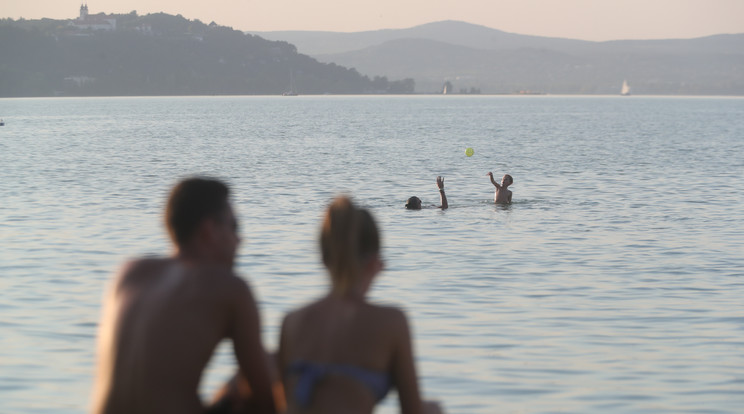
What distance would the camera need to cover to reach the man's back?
454 cm

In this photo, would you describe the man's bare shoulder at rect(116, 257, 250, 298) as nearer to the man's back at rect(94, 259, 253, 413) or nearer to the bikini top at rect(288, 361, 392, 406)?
the man's back at rect(94, 259, 253, 413)

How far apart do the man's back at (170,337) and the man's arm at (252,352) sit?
0.12 feet

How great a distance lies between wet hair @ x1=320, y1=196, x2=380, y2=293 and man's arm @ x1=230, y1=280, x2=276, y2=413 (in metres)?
0.38

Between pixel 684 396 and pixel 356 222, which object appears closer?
pixel 356 222

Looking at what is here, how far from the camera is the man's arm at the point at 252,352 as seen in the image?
4578 mm

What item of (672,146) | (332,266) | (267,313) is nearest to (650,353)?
(267,313)

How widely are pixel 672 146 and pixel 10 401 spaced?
61.1 meters

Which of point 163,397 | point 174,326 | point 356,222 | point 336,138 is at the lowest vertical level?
point 336,138

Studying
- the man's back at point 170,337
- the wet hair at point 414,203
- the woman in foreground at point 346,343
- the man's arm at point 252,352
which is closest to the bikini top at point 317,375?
the woman in foreground at point 346,343

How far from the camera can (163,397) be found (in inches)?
179

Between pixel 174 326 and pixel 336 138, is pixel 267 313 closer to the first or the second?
pixel 174 326

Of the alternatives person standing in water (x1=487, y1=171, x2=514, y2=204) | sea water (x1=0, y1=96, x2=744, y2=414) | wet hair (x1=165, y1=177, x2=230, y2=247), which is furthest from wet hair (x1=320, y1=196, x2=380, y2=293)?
person standing in water (x1=487, y1=171, x2=514, y2=204)

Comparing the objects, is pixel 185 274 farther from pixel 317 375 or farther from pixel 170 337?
pixel 317 375

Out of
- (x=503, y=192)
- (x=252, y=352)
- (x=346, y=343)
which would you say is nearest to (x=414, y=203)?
(x=503, y=192)
